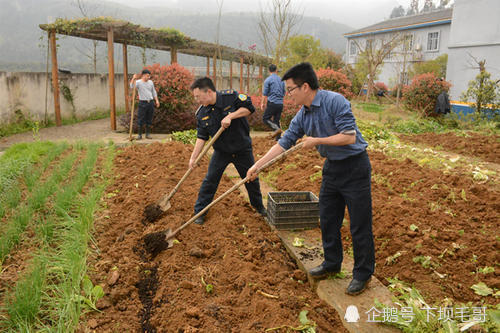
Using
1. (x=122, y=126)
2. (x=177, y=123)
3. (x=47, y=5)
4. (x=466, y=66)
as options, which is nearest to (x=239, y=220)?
(x=177, y=123)

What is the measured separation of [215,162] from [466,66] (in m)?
13.4

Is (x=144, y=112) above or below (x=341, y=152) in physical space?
below

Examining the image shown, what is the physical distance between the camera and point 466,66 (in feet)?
45.4

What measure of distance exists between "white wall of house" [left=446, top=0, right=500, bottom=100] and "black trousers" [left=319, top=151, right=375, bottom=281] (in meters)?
12.8

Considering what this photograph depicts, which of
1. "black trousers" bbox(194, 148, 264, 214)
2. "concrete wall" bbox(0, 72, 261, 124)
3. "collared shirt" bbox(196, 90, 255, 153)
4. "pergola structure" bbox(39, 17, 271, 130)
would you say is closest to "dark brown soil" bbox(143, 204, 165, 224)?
"black trousers" bbox(194, 148, 264, 214)

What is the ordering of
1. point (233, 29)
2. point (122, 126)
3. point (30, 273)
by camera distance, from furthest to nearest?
point (233, 29)
point (122, 126)
point (30, 273)

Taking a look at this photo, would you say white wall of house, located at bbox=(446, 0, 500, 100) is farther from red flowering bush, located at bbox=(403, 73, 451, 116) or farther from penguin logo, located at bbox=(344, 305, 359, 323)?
penguin logo, located at bbox=(344, 305, 359, 323)

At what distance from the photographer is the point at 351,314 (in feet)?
8.70

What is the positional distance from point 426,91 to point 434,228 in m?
11.8

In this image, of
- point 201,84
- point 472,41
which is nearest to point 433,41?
point 472,41

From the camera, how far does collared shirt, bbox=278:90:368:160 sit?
2680 millimetres

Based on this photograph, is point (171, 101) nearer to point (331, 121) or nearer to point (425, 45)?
point (331, 121)

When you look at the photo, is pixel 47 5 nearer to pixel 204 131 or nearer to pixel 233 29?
pixel 233 29

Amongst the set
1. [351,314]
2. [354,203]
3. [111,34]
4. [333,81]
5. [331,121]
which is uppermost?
[111,34]
